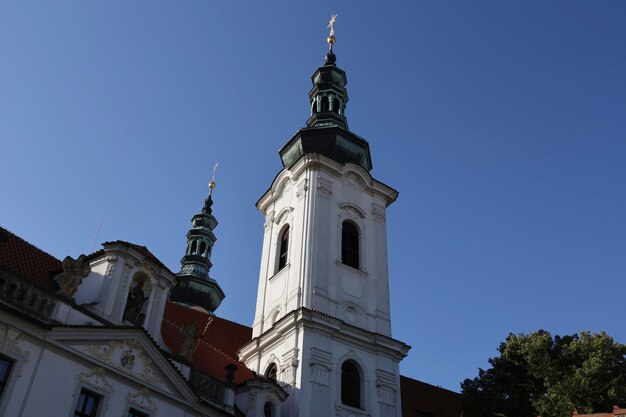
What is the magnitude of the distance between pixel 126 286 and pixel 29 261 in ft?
7.67

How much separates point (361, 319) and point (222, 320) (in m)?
6.84

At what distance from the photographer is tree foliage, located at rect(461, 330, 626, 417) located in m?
21.1

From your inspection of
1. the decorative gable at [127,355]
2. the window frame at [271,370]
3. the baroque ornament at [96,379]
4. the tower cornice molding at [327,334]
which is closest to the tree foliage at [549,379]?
the tower cornice molding at [327,334]

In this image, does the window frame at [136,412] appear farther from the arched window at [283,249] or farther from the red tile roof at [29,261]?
the arched window at [283,249]

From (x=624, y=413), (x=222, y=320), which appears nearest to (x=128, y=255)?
(x=222, y=320)

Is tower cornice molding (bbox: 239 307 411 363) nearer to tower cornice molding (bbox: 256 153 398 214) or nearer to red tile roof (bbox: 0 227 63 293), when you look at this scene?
tower cornice molding (bbox: 256 153 398 214)

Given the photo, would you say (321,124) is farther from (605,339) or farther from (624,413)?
(624,413)

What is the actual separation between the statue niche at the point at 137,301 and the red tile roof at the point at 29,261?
180cm

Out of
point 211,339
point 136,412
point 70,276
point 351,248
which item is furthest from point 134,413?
point 351,248

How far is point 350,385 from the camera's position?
21.8 metres

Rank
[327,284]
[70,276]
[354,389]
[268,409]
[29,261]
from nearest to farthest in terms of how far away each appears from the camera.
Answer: [70,276] < [29,261] < [268,409] < [354,389] < [327,284]

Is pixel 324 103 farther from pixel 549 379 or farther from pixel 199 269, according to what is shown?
pixel 549 379

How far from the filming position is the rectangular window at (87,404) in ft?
45.4


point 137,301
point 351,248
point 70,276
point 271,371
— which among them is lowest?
point 70,276
